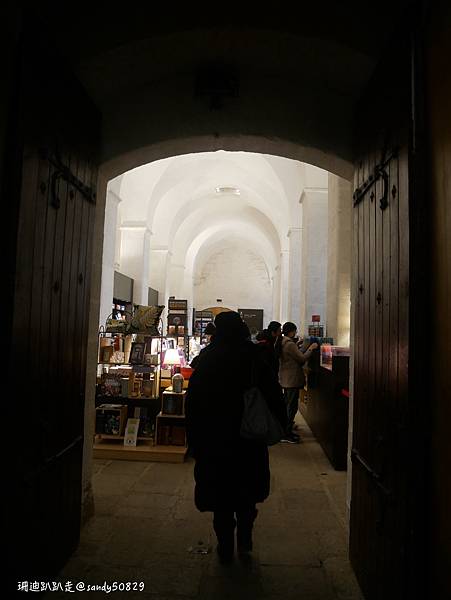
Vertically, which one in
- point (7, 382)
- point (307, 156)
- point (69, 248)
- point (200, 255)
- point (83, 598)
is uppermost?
point (200, 255)

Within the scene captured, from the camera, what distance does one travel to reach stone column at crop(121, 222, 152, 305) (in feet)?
39.9

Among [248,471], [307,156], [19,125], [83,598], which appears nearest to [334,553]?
[248,471]

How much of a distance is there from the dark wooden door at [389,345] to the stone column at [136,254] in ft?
31.3

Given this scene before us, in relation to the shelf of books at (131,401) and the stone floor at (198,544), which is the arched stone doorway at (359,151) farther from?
the shelf of books at (131,401)

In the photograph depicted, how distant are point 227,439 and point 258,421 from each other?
0.81 ft

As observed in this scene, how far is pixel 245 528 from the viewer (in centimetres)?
307

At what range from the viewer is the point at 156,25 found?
9.81ft

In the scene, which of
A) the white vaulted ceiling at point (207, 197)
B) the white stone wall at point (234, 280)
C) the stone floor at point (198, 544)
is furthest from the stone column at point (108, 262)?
the white stone wall at point (234, 280)

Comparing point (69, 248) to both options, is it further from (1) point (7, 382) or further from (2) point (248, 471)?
(2) point (248, 471)

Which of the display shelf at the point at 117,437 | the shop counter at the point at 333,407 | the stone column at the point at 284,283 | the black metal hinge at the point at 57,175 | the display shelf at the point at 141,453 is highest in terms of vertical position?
the stone column at the point at 284,283

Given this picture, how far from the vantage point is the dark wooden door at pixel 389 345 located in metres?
2.02

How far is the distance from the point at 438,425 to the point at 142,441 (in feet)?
14.5

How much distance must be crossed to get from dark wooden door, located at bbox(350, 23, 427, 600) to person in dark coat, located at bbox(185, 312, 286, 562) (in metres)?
0.62

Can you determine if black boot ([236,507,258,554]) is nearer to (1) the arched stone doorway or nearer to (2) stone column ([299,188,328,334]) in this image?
(1) the arched stone doorway
